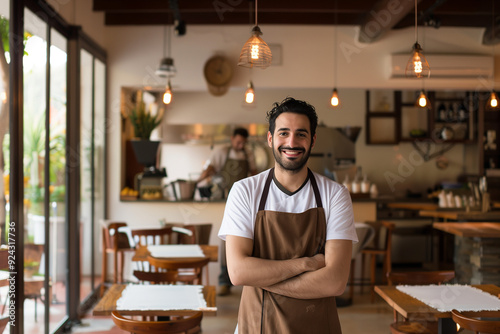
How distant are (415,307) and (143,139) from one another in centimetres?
469

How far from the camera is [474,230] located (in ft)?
17.1

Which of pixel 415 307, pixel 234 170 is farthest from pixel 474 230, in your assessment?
pixel 234 170

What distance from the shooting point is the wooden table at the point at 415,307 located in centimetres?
293

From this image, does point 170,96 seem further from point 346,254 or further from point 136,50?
point 346,254

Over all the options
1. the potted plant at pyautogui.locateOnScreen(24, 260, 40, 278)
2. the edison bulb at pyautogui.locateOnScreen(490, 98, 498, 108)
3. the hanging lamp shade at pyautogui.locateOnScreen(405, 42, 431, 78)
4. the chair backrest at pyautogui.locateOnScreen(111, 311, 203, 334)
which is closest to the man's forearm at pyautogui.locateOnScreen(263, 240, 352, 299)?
the chair backrest at pyautogui.locateOnScreen(111, 311, 203, 334)

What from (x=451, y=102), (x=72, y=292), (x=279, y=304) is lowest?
(x=72, y=292)

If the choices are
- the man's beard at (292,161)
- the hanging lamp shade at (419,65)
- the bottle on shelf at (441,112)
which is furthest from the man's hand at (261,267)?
the bottle on shelf at (441,112)

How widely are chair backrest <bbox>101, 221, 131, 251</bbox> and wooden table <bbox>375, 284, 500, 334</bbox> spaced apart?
329 cm

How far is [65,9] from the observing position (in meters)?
5.20

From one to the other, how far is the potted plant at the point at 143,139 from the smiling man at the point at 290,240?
15.5 feet

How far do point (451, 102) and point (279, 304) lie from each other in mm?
8421

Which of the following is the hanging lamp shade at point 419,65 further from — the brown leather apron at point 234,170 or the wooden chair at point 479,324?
the brown leather apron at point 234,170

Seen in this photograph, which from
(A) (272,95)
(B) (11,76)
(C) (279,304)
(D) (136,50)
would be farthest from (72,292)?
(A) (272,95)

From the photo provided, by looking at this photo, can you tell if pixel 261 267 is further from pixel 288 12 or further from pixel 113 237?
pixel 288 12
